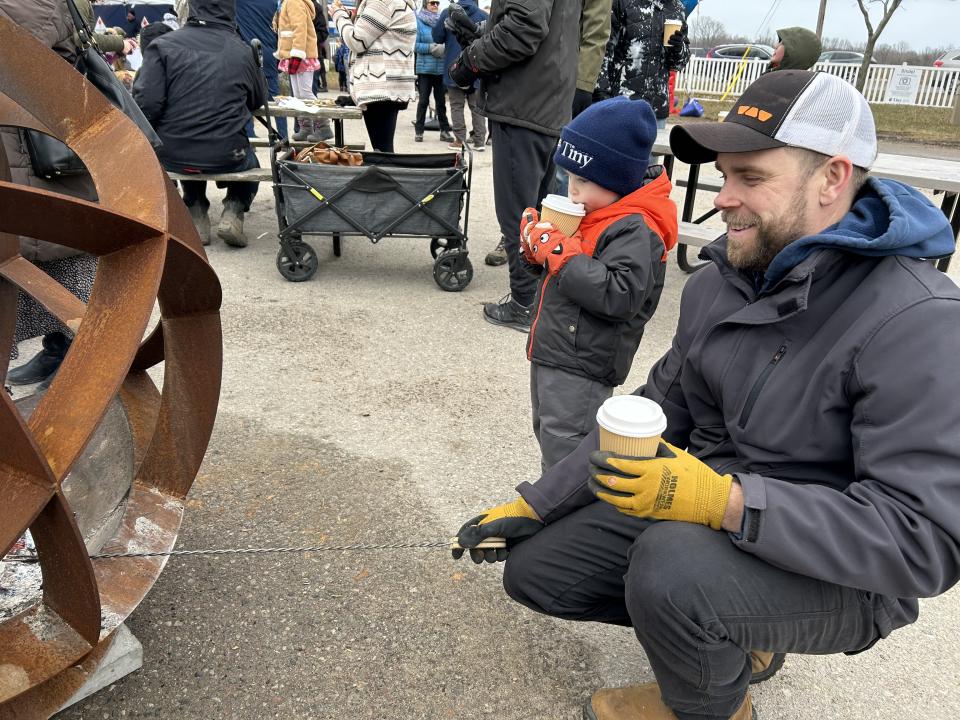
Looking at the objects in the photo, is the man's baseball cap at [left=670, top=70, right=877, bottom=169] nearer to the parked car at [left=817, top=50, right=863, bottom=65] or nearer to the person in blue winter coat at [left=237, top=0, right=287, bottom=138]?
the person in blue winter coat at [left=237, top=0, right=287, bottom=138]

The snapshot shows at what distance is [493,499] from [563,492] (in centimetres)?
93

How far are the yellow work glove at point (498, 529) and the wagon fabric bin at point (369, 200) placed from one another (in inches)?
Result: 124

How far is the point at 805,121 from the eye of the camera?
5.60 feet

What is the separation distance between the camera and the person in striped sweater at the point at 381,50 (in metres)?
6.03

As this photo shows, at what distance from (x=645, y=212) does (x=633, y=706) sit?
5.08ft

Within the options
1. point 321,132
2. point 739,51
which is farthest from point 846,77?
point 321,132

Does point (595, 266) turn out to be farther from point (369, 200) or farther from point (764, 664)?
point (369, 200)

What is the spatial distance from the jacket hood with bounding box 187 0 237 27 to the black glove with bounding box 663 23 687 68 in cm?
319

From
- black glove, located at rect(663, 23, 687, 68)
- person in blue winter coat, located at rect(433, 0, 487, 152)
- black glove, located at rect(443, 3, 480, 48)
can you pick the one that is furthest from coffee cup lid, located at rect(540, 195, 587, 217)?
person in blue winter coat, located at rect(433, 0, 487, 152)

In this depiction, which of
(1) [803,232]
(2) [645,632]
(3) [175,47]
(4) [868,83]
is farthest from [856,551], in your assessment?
(4) [868,83]

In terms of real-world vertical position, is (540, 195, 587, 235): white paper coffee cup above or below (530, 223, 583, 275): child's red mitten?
above

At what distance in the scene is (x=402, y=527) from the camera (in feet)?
8.89

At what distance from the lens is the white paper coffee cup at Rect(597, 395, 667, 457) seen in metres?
1.61

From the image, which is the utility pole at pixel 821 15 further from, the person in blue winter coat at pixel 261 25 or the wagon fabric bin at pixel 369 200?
the wagon fabric bin at pixel 369 200
